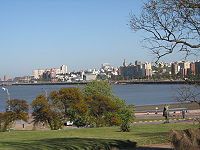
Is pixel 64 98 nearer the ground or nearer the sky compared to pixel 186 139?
nearer the ground

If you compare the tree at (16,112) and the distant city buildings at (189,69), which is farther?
the tree at (16,112)

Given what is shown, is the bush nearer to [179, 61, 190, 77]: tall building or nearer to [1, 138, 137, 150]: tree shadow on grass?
[179, 61, 190, 77]: tall building

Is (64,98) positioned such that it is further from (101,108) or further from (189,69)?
(189,69)

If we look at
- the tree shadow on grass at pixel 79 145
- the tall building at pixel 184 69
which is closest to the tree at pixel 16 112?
the tall building at pixel 184 69

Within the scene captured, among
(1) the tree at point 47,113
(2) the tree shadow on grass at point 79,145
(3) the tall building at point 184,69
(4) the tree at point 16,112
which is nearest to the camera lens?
(2) the tree shadow on grass at point 79,145

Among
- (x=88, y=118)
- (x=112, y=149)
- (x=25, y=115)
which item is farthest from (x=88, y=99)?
(x=112, y=149)

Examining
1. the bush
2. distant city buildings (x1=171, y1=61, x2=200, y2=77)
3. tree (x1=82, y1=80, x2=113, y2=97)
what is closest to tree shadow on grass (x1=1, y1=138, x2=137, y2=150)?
distant city buildings (x1=171, y1=61, x2=200, y2=77)

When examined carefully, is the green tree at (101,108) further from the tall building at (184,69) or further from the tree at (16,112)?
the tall building at (184,69)

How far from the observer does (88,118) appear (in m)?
26.1

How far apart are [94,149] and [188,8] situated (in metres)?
4.39

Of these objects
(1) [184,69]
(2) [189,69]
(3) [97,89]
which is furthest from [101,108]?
(2) [189,69]

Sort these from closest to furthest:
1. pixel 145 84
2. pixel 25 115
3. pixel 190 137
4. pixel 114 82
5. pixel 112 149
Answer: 1. pixel 190 137
2. pixel 112 149
3. pixel 25 115
4. pixel 145 84
5. pixel 114 82

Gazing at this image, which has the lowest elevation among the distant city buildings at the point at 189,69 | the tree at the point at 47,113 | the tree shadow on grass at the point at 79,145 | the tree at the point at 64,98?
the tree at the point at 47,113

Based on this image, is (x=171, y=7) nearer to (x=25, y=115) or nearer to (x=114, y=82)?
(x=25, y=115)
